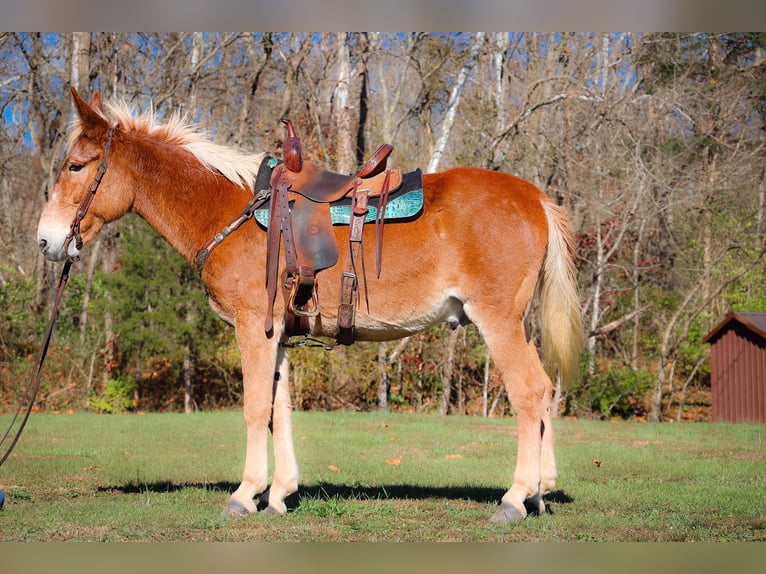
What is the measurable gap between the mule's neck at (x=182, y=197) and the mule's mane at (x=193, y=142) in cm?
10

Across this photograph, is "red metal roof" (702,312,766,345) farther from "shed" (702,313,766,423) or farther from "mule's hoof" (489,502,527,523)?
"mule's hoof" (489,502,527,523)

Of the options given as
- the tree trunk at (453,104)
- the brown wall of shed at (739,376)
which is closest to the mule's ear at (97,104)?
the tree trunk at (453,104)

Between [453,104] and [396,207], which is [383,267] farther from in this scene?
[453,104]

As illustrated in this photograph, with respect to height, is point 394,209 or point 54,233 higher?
point 394,209

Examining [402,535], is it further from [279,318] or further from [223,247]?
[223,247]

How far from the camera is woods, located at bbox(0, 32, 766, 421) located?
1838cm

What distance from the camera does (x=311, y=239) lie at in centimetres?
600

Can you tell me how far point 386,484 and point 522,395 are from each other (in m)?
2.34

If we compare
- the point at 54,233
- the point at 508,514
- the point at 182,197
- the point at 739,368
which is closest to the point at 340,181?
the point at 182,197

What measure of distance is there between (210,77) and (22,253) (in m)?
9.52

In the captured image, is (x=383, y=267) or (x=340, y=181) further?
(x=340, y=181)

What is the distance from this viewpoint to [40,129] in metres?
22.2

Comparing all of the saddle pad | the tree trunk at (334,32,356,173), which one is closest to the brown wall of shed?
the tree trunk at (334,32,356,173)

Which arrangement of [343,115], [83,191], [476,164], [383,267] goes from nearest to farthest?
[383,267] < [83,191] < [476,164] < [343,115]
